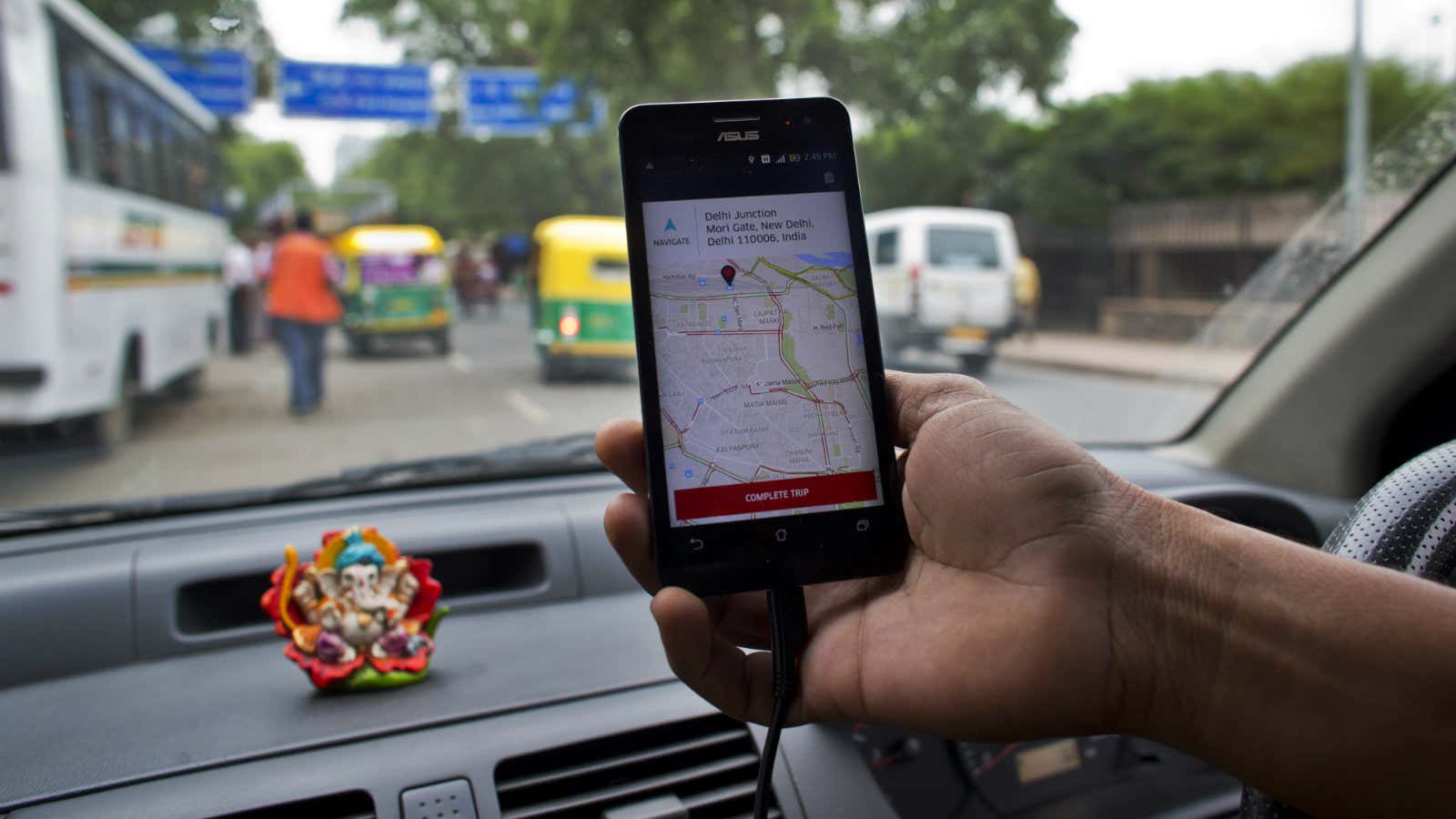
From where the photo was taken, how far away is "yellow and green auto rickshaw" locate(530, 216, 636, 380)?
3.89 metres

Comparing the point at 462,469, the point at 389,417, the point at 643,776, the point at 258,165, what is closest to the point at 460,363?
the point at 389,417

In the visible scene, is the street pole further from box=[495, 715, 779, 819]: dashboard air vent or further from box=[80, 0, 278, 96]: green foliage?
box=[80, 0, 278, 96]: green foliage

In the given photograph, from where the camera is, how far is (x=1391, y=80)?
175 inches

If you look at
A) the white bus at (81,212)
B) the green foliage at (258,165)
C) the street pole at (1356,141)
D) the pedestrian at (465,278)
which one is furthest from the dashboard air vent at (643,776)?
the pedestrian at (465,278)

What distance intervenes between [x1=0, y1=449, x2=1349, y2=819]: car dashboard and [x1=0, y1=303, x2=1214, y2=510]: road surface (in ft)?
1.37

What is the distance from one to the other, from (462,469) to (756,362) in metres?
1.79

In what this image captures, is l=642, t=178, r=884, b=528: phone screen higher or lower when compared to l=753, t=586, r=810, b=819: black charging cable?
higher

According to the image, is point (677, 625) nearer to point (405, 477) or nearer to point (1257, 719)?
point (1257, 719)

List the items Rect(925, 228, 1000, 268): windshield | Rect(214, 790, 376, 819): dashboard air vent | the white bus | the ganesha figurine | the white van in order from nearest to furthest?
Rect(214, 790, 376, 819): dashboard air vent, the ganesha figurine, the white van, Rect(925, 228, 1000, 268): windshield, the white bus

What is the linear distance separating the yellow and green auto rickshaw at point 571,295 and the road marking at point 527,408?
154mm

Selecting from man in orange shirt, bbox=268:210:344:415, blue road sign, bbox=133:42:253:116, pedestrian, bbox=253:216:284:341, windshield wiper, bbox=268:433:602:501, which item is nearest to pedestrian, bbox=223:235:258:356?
pedestrian, bbox=253:216:284:341

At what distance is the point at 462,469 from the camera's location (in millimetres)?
3203

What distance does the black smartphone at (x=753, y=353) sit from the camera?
5.16ft

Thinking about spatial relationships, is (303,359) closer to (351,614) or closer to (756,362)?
(351,614)
